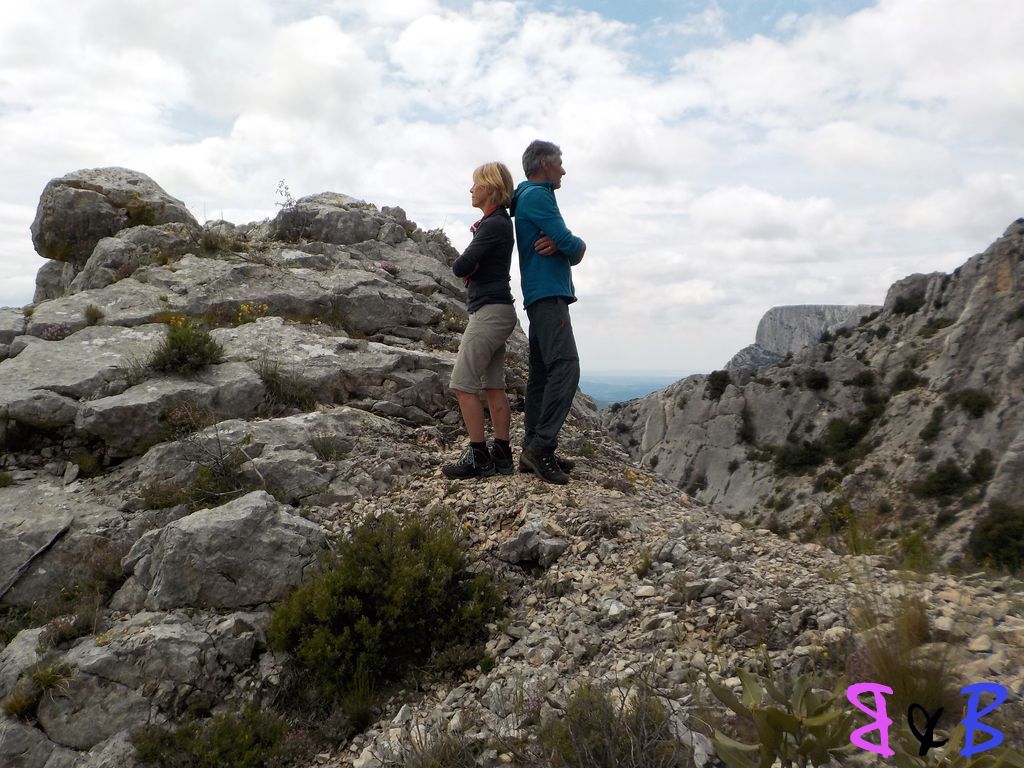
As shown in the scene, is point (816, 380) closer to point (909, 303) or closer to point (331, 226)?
point (909, 303)

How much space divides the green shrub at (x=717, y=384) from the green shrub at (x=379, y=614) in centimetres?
5657

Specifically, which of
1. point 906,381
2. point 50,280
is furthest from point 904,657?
point 906,381

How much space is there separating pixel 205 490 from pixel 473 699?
3.83 meters

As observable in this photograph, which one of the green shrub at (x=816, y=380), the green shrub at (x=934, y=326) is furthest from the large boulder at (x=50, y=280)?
the green shrub at (x=934, y=326)

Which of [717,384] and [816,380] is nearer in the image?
[816,380]

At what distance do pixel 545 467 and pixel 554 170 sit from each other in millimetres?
3018

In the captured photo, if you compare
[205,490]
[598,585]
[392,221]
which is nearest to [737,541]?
[598,585]

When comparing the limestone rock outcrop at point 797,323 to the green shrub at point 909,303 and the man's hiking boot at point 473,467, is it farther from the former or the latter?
the man's hiking boot at point 473,467

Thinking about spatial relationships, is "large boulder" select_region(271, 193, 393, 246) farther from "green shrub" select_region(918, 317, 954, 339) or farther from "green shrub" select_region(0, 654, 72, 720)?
"green shrub" select_region(918, 317, 954, 339)

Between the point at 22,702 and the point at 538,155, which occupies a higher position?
the point at 538,155

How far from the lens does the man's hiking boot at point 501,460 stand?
6863mm

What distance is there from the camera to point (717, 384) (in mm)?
59781

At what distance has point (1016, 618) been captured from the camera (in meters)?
3.78

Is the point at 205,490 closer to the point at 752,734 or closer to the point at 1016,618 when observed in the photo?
the point at 752,734
